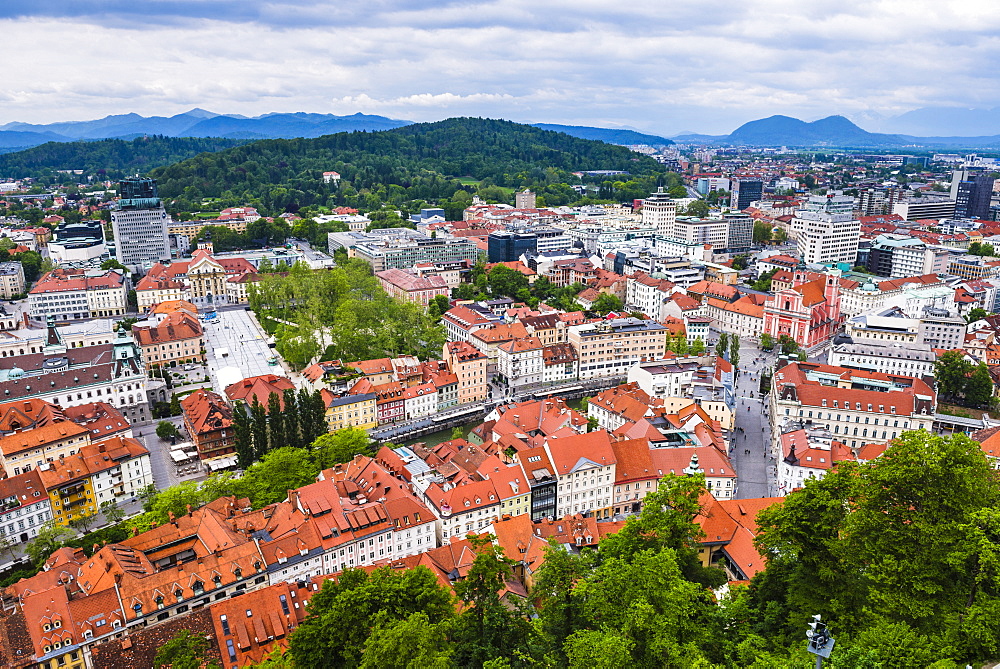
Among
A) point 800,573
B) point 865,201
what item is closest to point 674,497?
point 800,573

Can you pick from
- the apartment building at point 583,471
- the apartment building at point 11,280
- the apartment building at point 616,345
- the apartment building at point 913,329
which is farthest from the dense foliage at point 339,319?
the apartment building at point 913,329

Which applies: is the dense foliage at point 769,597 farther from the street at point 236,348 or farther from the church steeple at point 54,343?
the church steeple at point 54,343

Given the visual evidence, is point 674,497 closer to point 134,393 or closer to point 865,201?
point 134,393

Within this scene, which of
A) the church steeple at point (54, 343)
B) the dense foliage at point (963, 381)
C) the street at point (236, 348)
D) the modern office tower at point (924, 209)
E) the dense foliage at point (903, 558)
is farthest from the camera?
the modern office tower at point (924, 209)

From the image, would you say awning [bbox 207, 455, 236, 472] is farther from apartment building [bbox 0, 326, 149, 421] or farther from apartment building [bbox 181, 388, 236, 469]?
apartment building [bbox 0, 326, 149, 421]

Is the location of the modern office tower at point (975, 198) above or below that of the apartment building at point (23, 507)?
above
